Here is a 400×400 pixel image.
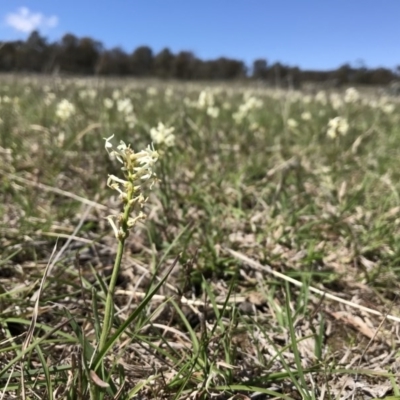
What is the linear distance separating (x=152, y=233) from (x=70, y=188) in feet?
3.00

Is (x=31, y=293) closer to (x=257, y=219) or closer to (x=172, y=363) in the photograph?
(x=172, y=363)

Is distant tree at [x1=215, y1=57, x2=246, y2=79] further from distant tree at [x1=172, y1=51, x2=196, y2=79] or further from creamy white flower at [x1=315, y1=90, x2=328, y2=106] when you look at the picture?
creamy white flower at [x1=315, y1=90, x2=328, y2=106]

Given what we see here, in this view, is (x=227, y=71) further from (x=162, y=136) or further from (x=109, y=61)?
(x=162, y=136)

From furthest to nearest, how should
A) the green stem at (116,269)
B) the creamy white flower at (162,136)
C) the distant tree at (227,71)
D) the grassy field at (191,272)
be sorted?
the distant tree at (227,71) < the creamy white flower at (162,136) < the grassy field at (191,272) < the green stem at (116,269)

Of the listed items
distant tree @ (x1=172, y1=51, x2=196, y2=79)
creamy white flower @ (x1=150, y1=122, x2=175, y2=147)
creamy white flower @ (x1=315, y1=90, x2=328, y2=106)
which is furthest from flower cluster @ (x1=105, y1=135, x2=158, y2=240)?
distant tree @ (x1=172, y1=51, x2=196, y2=79)

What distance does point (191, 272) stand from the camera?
199 centimetres

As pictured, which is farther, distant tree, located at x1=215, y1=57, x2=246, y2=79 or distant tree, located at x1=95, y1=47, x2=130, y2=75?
distant tree, located at x1=215, y1=57, x2=246, y2=79

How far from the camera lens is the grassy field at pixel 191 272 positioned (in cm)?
125

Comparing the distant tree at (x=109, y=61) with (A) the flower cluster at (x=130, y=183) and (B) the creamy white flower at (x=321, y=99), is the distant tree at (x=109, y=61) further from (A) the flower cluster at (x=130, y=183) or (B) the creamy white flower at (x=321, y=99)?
(B) the creamy white flower at (x=321, y=99)

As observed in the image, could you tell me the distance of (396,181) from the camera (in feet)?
10.9

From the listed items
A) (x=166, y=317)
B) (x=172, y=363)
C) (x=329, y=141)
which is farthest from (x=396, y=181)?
(x=172, y=363)

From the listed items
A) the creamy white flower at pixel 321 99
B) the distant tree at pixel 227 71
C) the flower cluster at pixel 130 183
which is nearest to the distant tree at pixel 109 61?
the flower cluster at pixel 130 183

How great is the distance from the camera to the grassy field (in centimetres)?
125

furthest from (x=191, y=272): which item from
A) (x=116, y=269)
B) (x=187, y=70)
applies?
(x=187, y=70)
